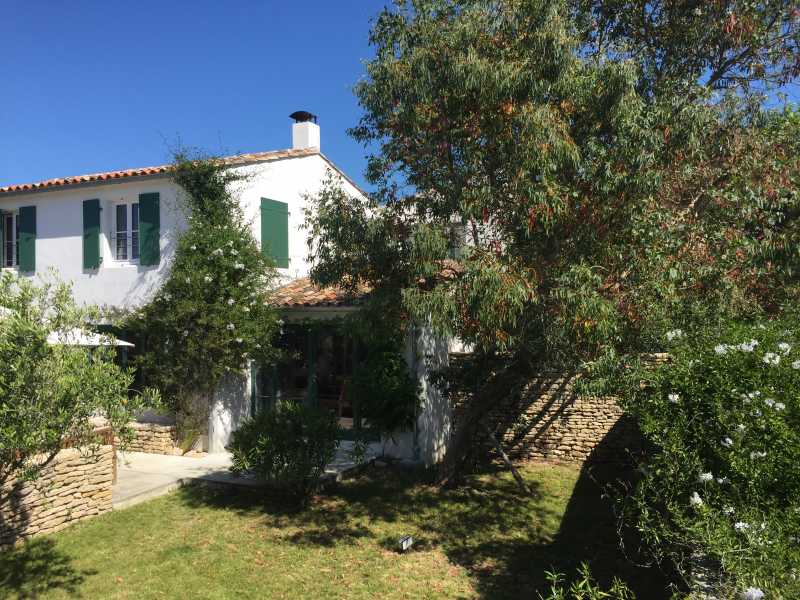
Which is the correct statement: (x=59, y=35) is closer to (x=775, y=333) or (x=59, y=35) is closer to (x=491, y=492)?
(x=491, y=492)

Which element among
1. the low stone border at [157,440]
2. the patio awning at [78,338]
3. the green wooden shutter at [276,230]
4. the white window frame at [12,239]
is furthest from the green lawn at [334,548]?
the white window frame at [12,239]

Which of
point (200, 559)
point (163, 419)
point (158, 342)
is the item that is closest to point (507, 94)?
point (200, 559)

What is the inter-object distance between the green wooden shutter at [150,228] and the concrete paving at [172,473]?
431 cm

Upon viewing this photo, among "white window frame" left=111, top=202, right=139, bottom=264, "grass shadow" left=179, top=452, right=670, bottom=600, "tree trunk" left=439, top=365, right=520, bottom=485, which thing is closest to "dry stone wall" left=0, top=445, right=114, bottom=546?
"grass shadow" left=179, top=452, right=670, bottom=600

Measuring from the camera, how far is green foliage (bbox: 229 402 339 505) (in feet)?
29.5

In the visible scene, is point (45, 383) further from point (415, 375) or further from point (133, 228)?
point (133, 228)

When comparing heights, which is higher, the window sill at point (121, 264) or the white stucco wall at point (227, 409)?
the window sill at point (121, 264)

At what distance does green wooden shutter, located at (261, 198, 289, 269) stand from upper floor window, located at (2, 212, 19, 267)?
7116 millimetres

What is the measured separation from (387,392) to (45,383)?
7168mm

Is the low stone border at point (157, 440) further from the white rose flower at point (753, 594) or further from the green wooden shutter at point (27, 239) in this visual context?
the white rose flower at point (753, 594)

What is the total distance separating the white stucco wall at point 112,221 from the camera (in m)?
13.6

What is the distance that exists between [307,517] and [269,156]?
343 inches

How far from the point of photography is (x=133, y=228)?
47.2 feet

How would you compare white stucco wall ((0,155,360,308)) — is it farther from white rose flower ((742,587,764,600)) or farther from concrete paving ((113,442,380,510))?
white rose flower ((742,587,764,600))
